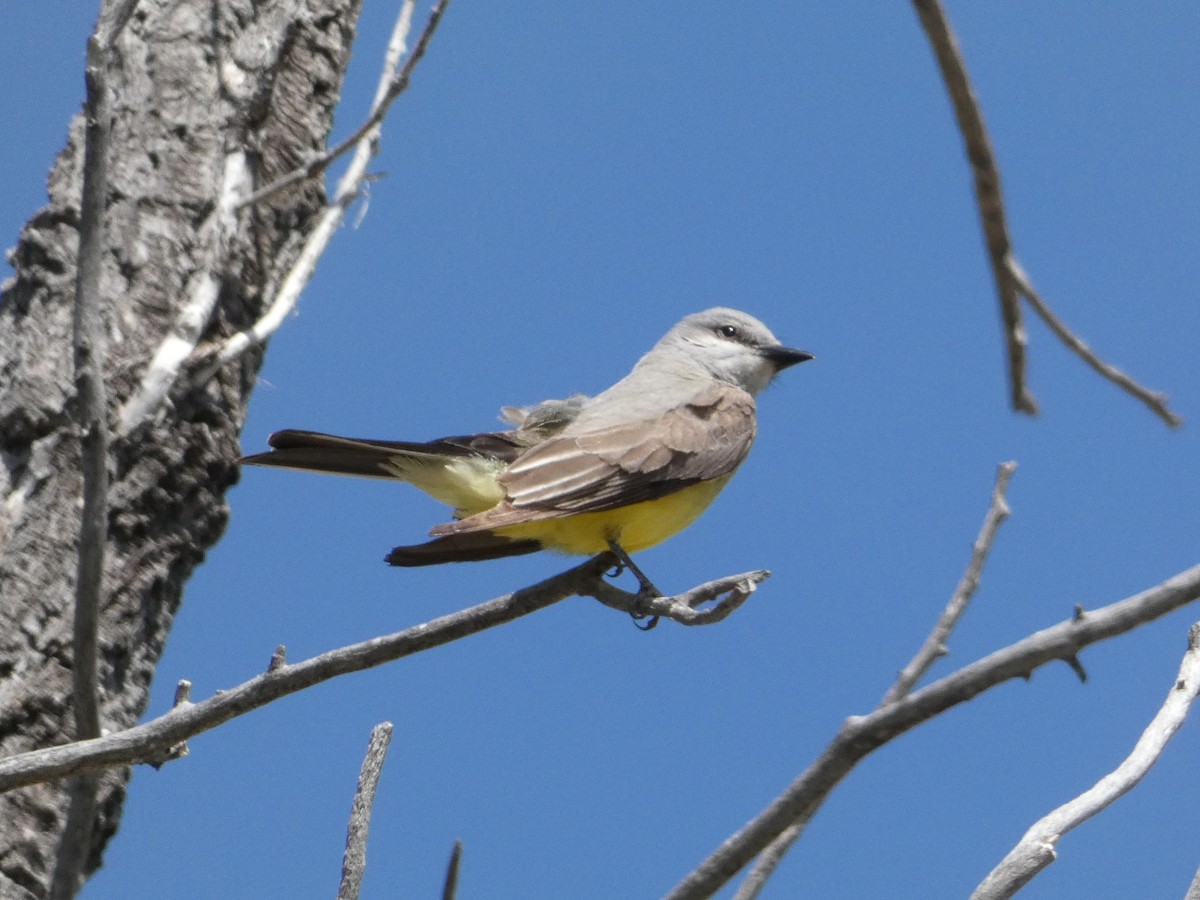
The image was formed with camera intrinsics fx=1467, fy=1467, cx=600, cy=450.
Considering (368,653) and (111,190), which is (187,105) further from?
(368,653)

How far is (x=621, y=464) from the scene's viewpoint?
487 centimetres

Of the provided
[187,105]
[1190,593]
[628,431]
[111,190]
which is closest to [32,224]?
[111,190]

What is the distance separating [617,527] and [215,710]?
6.56 feet

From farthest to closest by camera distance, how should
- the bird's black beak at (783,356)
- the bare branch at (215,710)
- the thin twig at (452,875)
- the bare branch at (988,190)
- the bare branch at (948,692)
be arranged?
1. the bird's black beak at (783,356)
2. the bare branch at (215,710)
3. the thin twig at (452,875)
4. the bare branch at (948,692)
5. the bare branch at (988,190)

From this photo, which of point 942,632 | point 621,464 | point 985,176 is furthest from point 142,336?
point 985,176

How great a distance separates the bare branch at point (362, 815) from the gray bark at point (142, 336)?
5.11 ft

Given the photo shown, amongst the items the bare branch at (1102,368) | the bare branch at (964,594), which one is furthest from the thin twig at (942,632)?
the bare branch at (1102,368)

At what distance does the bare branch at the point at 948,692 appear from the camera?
1787 mm

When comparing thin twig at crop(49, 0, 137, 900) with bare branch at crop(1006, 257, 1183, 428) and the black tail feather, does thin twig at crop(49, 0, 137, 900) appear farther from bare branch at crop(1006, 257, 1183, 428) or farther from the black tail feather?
bare branch at crop(1006, 257, 1183, 428)

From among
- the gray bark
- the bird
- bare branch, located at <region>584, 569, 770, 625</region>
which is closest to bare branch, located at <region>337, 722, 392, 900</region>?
bare branch, located at <region>584, 569, 770, 625</region>

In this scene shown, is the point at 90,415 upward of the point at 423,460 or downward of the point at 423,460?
downward

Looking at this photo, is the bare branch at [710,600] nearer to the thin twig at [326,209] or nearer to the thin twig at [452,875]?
the thin twig at [452,875]

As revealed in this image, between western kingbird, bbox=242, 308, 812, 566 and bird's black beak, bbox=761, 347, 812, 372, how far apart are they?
726 millimetres

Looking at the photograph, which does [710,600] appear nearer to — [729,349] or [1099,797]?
[1099,797]
